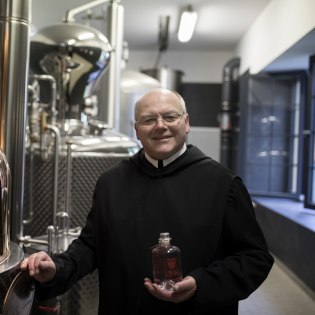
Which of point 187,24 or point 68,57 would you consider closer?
point 68,57

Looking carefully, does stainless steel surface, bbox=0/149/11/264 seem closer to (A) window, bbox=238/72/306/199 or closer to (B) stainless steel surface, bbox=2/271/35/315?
(B) stainless steel surface, bbox=2/271/35/315

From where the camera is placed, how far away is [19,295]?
1.29m

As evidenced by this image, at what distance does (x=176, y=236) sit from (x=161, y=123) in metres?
0.36

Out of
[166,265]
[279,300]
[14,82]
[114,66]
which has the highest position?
[114,66]

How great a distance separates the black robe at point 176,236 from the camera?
1294 millimetres

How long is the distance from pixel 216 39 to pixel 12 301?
7192mm

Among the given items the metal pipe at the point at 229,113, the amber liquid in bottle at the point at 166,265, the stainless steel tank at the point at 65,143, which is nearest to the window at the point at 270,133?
the metal pipe at the point at 229,113

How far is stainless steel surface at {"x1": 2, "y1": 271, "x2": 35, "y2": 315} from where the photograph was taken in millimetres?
1232

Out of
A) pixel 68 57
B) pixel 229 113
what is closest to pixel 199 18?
pixel 229 113

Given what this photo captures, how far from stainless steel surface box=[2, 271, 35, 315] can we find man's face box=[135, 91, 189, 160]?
0.56m

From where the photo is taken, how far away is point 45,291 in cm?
133

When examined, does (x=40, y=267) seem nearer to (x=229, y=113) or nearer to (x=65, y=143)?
(x=65, y=143)

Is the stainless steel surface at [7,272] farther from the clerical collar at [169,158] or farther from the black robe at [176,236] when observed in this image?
the clerical collar at [169,158]

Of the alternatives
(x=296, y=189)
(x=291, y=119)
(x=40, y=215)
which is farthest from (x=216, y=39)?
(x=40, y=215)
